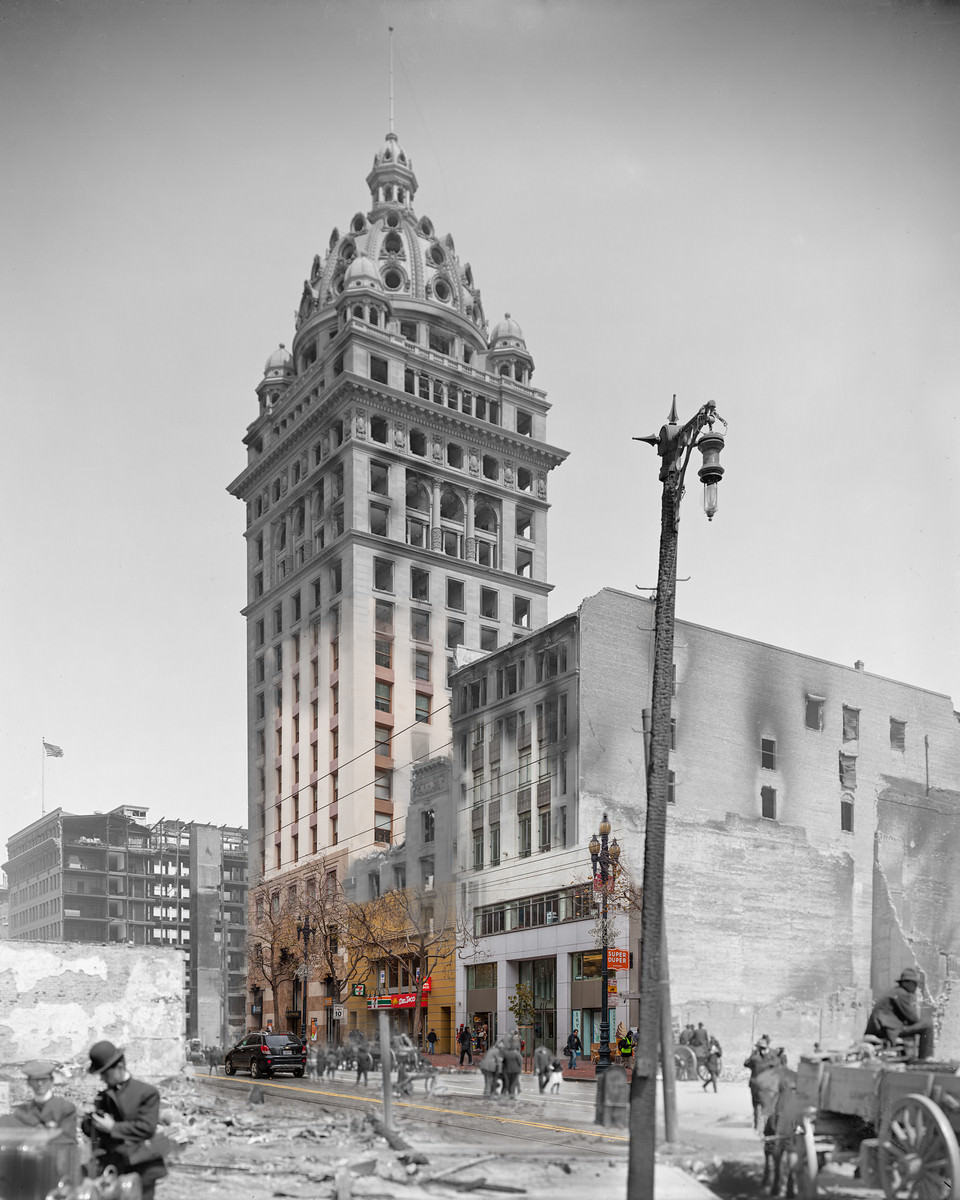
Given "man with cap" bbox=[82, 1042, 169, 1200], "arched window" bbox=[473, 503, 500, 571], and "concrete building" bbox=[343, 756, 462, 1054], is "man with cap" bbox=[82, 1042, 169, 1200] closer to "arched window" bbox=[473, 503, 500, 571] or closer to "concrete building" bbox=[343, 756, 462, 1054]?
"concrete building" bbox=[343, 756, 462, 1054]

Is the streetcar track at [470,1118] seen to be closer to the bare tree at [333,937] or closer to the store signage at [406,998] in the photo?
the store signage at [406,998]

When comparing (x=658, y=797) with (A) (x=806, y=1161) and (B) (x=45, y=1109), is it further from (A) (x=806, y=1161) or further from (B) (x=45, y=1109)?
(B) (x=45, y=1109)

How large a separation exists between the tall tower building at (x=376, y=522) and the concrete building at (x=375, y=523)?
0.05 metres

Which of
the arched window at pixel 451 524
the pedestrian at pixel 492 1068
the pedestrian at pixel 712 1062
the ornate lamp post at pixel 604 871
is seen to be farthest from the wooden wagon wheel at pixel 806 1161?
the arched window at pixel 451 524

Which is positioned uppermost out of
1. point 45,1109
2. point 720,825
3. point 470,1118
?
point 720,825

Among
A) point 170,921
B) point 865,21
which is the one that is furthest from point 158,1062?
point 865,21

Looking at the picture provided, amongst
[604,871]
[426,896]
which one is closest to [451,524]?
[426,896]

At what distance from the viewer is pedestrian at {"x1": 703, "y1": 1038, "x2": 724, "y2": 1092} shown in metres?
14.0

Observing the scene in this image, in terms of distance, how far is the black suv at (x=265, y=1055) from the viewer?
17.2 m

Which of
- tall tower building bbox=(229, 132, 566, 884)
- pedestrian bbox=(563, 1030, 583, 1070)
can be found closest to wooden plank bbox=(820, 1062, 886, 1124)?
pedestrian bbox=(563, 1030, 583, 1070)

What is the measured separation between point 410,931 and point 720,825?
9.99 m

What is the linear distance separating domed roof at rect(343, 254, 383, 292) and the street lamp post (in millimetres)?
9259

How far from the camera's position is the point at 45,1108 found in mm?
10188

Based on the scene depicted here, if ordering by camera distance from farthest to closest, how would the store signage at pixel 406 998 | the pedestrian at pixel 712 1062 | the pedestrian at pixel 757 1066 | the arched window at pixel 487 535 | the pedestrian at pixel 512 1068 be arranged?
the arched window at pixel 487 535 → the store signage at pixel 406 998 → the pedestrian at pixel 512 1068 → the pedestrian at pixel 712 1062 → the pedestrian at pixel 757 1066
